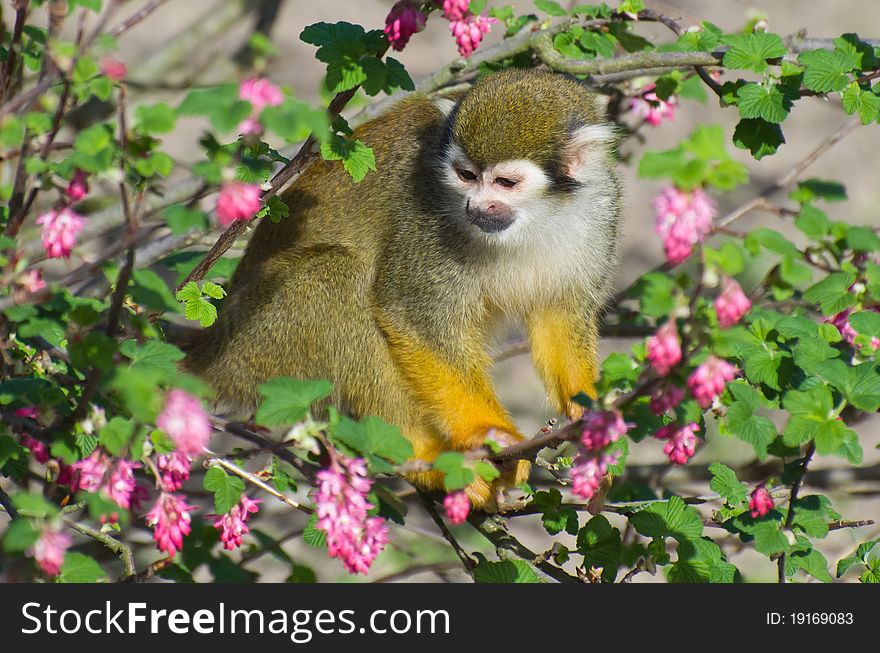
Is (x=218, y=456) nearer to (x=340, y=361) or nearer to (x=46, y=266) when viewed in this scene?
(x=340, y=361)

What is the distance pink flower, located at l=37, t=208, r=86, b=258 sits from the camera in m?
2.03

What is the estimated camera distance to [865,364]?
97.5 inches

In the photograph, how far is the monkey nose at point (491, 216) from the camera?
3293 millimetres

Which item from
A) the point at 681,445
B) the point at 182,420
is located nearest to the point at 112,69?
the point at 182,420

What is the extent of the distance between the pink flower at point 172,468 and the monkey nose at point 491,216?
1369mm

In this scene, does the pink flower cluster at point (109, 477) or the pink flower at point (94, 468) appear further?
the pink flower at point (94, 468)

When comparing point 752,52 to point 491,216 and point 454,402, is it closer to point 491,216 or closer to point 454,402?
point 491,216

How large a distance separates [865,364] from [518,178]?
51.9 inches

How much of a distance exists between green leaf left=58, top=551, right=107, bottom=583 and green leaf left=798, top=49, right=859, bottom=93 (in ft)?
7.42

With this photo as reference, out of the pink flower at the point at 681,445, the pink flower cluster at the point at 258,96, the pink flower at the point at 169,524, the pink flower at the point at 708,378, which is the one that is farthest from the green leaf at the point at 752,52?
the pink flower at the point at 169,524

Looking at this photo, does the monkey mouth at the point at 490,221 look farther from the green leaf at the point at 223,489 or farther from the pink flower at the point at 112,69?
the pink flower at the point at 112,69

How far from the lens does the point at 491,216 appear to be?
3.29 meters

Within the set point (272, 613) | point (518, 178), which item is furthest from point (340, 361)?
point (272, 613)

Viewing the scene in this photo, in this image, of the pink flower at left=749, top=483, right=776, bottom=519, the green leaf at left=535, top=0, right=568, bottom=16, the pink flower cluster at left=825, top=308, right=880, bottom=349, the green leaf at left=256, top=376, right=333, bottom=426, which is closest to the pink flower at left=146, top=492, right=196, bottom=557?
the green leaf at left=256, top=376, right=333, bottom=426
